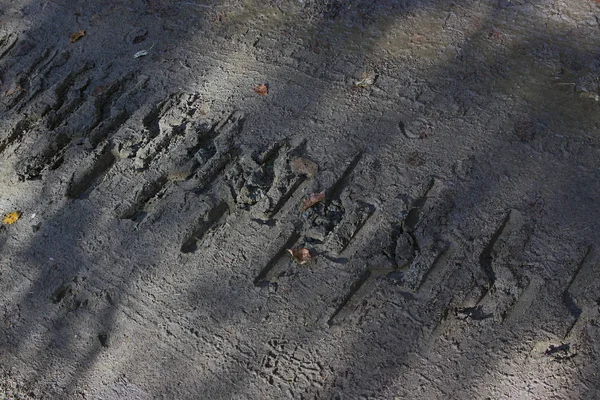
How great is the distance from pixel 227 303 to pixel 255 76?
150cm

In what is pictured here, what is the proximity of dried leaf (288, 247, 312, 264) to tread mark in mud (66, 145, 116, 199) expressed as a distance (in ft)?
4.37

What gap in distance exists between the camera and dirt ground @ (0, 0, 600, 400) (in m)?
2.61

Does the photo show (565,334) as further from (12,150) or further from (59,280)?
(12,150)

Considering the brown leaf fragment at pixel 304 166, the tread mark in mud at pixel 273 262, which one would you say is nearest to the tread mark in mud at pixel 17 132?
the brown leaf fragment at pixel 304 166

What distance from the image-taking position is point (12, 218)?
3.46 metres

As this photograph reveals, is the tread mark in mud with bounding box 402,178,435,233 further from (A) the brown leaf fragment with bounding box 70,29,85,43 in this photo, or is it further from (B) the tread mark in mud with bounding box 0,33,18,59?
(B) the tread mark in mud with bounding box 0,33,18,59

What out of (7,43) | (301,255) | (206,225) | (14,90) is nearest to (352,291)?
(301,255)

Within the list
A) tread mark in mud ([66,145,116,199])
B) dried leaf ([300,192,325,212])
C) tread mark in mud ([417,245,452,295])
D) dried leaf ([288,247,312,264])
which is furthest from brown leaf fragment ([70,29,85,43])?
tread mark in mud ([417,245,452,295])

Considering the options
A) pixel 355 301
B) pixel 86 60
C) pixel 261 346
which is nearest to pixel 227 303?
pixel 261 346

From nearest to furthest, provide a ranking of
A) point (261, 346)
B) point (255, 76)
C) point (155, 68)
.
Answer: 1. point (261, 346)
2. point (255, 76)
3. point (155, 68)

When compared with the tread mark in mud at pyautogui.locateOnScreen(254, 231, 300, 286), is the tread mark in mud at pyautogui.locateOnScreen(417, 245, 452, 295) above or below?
above

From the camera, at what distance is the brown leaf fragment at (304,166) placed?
3.17 meters

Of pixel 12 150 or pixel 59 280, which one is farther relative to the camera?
pixel 12 150

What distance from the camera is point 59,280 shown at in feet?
10.3
